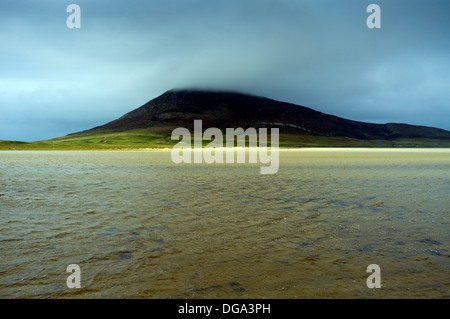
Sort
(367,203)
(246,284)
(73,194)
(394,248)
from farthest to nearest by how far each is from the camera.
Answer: (73,194) < (367,203) < (394,248) < (246,284)

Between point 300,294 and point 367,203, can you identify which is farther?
point 367,203

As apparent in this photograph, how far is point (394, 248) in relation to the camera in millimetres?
8859

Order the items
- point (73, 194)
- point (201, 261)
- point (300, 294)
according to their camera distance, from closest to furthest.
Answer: point (300, 294) → point (201, 261) → point (73, 194)

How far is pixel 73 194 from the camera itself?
17766 millimetres

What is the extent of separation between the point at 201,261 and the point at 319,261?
2739mm

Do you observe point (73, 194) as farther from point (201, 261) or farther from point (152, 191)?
point (201, 261)
